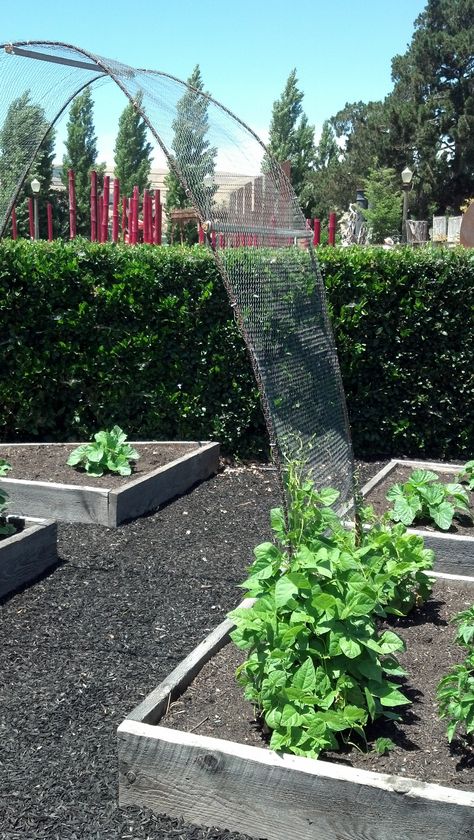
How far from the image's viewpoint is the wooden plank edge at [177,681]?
2.90 m

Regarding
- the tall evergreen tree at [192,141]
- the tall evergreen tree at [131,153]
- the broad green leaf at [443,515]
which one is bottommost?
the broad green leaf at [443,515]

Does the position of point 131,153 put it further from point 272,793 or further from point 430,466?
point 272,793

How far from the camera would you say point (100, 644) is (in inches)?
157

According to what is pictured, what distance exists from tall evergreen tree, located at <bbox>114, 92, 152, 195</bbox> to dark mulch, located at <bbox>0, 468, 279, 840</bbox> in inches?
1368

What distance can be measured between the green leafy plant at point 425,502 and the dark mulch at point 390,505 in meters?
0.07

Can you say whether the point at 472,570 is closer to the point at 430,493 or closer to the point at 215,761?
the point at 430,493

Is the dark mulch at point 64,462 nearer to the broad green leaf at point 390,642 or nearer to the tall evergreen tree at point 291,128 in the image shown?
the broad green leaf at point 390,642

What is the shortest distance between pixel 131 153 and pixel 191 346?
34.9 m

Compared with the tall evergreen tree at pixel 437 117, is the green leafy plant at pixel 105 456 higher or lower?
lower

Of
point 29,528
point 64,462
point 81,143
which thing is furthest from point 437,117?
point 29,528

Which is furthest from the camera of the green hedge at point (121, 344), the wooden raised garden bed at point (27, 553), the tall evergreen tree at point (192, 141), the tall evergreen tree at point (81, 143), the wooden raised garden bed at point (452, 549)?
the tall evergreen tree at point (81, 143)

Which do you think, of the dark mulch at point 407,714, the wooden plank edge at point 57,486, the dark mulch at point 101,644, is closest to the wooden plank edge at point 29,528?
the dark mulch at point 101,644

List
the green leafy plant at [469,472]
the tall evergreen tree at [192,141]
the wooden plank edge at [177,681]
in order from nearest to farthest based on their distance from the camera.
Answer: the wooden plank edge at [177,681], the tall evergreen tree at [192,141], the green leafy plant at [469,472]

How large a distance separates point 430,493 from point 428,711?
2.09 meters
